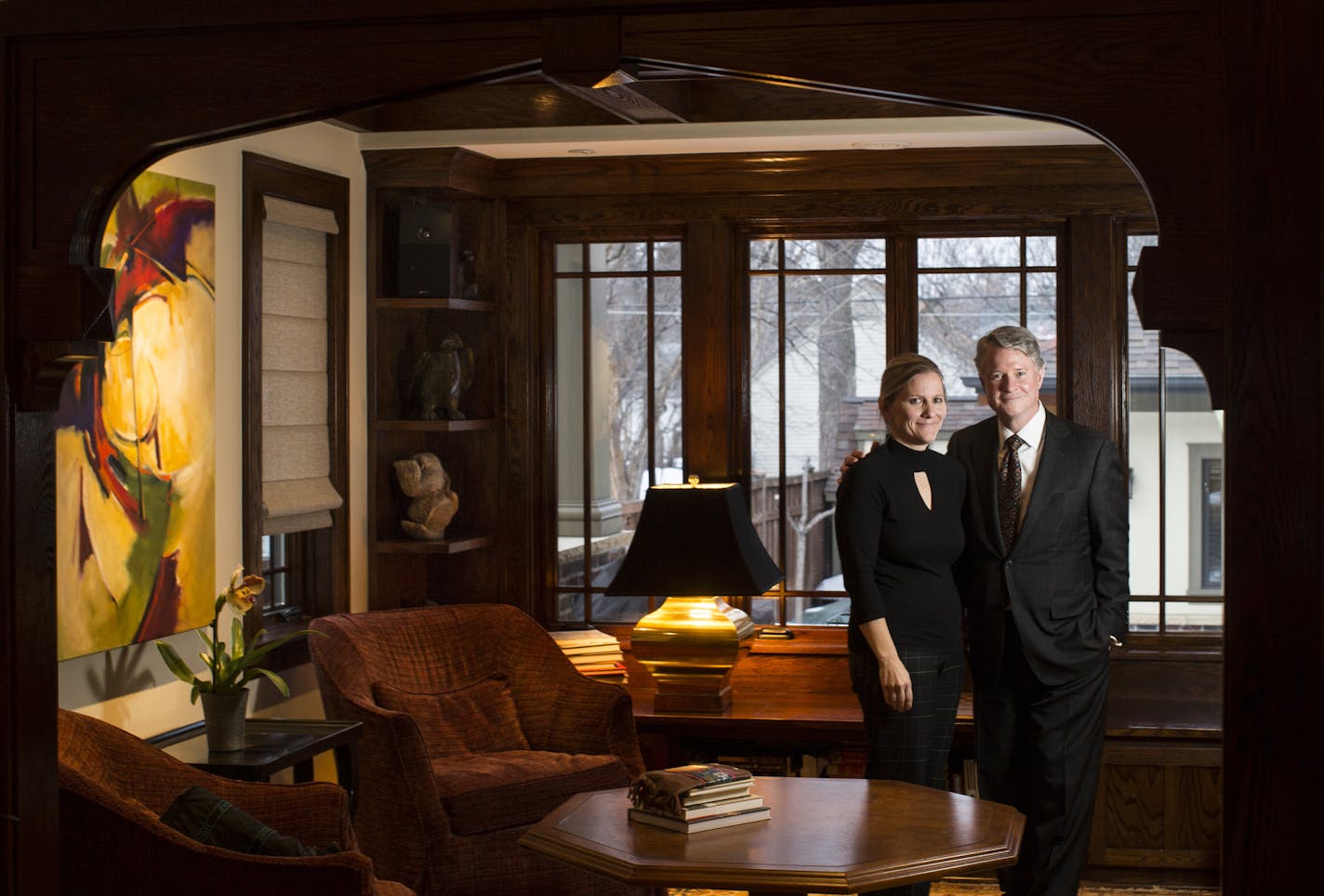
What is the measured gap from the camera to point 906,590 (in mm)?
3613

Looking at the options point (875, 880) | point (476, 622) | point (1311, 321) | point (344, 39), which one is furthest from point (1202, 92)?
point (476, 622)

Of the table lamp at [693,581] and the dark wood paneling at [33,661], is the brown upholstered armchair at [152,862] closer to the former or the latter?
the dark wood paneling at [33,661]

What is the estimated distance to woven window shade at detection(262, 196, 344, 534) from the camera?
4.51 meters

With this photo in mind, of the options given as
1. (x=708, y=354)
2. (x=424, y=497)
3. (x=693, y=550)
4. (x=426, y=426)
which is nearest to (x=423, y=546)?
(x=424, y=497)

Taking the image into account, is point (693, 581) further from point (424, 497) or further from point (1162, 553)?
point (1162, 553)

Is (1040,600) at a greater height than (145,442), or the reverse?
(145,442)

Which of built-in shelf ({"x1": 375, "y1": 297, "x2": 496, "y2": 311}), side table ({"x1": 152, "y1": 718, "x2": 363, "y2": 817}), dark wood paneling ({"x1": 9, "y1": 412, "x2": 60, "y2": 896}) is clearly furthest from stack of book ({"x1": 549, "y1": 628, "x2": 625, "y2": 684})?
dark wood paneling ({"x1": 9, "y1": 412, "x2": 60, "y2": 896})

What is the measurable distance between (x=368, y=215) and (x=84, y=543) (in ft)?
6.04

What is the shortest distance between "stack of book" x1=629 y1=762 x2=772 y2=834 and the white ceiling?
2282 mm

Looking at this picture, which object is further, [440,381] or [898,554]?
[440,381]

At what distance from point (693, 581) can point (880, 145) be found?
1576 millimetres

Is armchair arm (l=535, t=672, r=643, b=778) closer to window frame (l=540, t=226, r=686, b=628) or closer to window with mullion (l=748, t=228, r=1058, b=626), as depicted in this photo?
window frame (l=540, t=226, r=686, b=628)

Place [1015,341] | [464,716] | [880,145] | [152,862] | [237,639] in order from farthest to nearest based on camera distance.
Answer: [880,145]
[464,716]
[237,639]
[1015,341]
[152,862]

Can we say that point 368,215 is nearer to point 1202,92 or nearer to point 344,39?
point 344,39
